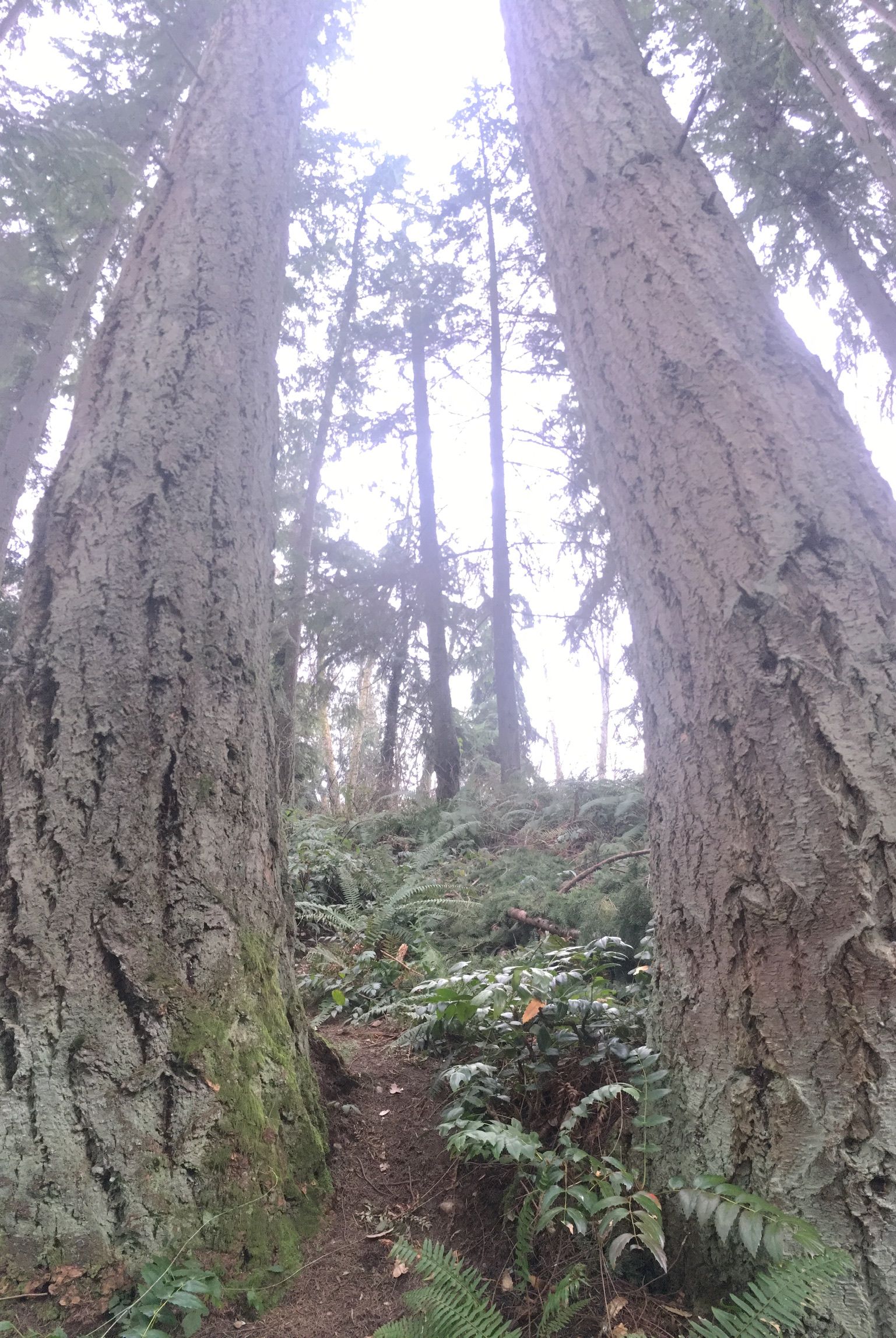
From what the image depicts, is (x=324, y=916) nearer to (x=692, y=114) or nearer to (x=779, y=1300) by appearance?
(x=779, y=1300)

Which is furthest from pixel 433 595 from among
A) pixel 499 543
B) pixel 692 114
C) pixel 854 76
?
pixel 692 114

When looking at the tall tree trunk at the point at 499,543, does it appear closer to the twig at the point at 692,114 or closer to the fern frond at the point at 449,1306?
the twig at the point at 692,114

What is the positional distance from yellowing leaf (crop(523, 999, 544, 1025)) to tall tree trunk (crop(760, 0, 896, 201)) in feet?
30.3

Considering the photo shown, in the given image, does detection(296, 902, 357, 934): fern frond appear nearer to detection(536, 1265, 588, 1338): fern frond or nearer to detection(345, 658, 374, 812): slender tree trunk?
detection(536, 1265, 588, 1338): fern frond

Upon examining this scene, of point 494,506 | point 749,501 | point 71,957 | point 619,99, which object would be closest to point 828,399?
point 749,501

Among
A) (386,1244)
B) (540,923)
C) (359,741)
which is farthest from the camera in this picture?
(359,741)

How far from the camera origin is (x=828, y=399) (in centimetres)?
223

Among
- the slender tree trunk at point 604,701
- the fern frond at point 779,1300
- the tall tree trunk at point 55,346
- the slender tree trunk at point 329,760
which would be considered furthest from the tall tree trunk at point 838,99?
the slender tree trunk at point 329,760

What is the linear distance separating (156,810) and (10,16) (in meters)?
12.7

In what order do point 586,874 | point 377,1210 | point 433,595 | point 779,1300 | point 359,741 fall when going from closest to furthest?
point 779,1300 → point 377,1210 → point 586,874 → point 433,595 → point 359,741

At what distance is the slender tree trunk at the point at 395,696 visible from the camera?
1397 centimetres

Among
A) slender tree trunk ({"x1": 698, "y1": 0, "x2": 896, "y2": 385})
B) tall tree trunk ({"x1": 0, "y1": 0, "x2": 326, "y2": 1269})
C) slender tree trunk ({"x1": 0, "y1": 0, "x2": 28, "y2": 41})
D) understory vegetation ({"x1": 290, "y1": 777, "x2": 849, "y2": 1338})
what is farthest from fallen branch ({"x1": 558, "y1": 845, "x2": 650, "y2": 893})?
slender tree trunk ({"x1": 0, "y1": 0, "x2": 28, "y2": 41})

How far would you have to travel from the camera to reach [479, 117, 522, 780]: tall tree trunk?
12469 millimetres

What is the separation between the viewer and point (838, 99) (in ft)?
26.2
